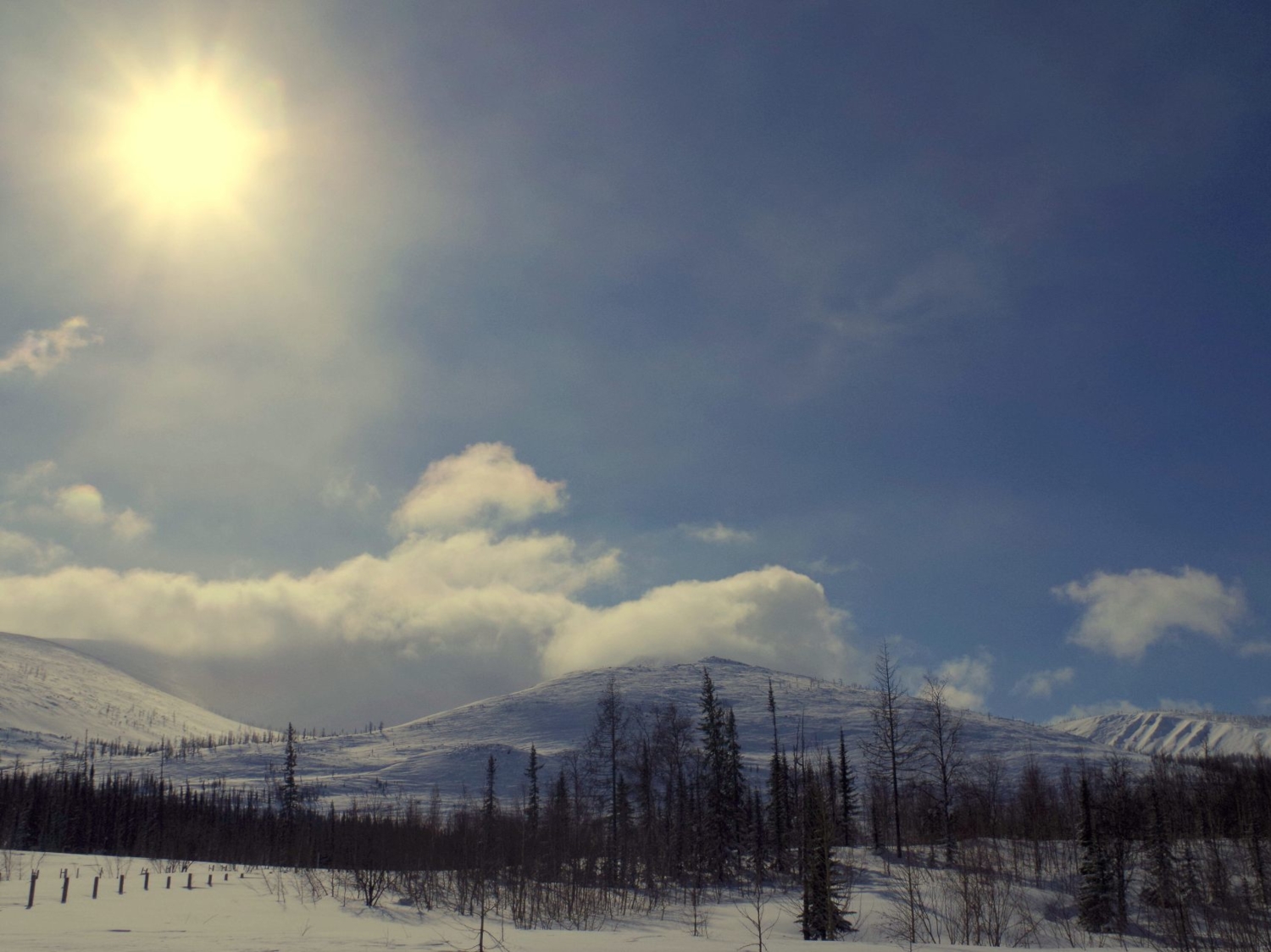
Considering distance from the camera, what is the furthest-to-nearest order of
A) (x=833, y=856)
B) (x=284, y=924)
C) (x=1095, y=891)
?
(x=833, y=856), (x=1095, y=891), (x=284, y=924)

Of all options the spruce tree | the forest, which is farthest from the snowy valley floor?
the spruce tree

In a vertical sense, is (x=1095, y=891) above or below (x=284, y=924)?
below

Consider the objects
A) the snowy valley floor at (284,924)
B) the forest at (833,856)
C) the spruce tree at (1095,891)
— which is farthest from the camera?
the spruce tree at (1095,891)

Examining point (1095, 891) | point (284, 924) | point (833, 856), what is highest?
point (284, 924)

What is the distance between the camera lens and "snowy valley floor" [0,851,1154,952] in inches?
599

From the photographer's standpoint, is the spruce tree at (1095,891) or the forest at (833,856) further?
the spruce tree at (1095,891)

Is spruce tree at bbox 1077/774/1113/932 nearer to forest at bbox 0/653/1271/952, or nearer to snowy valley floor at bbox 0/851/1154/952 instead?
forest at bbox 0/653/1271/952

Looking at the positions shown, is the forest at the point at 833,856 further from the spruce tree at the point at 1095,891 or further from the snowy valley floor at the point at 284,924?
the snowy valley floor at the point at 284,924

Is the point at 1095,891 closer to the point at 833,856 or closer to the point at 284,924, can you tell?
the point at 833,856

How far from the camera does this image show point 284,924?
23.5 meters

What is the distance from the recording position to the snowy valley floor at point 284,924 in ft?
49.9

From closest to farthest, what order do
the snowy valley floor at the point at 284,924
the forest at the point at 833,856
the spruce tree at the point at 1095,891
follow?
the snowy valley floor at the point at 284,924
the forest at the point at 833,856
the spruce tree at the point at 1095,891

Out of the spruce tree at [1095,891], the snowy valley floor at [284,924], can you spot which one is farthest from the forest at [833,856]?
the snowy valley floor at [284,924]

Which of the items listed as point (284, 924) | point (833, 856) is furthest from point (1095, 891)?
point (284, 924)
